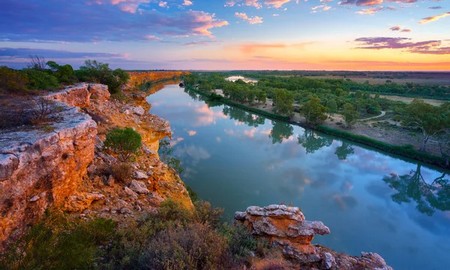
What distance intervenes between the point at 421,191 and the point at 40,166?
22.6 meters

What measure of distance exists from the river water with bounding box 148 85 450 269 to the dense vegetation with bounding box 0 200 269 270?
26.4 ft

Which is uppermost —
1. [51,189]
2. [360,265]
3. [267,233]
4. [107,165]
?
[51,189]

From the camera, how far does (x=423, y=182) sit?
68.0 ft

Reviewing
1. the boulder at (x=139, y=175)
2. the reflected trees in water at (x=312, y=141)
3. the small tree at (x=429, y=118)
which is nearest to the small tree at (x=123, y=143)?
the boulder at (x=139, y=175)

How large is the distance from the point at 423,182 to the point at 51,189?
24.0 metres

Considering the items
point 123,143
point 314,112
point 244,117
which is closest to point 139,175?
point 123,143

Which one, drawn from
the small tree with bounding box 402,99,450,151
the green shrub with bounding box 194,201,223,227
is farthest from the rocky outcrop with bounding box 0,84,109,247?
the small tree with bounding box 402,99,450,151

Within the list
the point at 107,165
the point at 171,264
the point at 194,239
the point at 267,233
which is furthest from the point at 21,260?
the point at 107,165

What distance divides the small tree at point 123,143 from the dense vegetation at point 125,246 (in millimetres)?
5084

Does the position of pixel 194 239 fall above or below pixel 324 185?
above

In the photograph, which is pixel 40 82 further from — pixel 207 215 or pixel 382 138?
pixel 382 138

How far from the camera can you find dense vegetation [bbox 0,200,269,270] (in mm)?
4480

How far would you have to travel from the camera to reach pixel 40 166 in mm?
5785

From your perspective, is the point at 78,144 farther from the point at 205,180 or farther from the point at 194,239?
the point at 205,180
